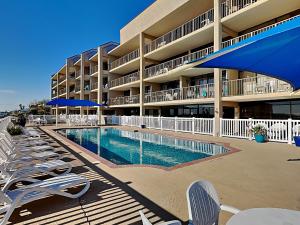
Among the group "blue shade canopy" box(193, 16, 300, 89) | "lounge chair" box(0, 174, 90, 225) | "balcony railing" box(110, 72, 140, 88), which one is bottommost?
"lounge chair" box(0, 174, 90, 225)

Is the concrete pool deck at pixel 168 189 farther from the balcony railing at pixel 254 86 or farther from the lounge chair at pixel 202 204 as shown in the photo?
the balcony railing at pixel 254 86

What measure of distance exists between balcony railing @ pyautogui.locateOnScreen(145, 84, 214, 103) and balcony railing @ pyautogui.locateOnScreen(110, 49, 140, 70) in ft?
20.3

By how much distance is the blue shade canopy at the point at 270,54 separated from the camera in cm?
199

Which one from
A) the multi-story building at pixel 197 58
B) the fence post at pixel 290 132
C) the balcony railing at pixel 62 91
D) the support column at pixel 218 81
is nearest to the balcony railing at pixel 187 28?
the multi-story building at pixel 197 58

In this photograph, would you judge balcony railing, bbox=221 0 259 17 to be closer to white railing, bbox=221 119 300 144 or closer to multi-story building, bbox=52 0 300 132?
multi-story building, bbox=52 0 300 132

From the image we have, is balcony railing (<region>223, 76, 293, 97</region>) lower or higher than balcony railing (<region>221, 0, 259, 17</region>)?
lower

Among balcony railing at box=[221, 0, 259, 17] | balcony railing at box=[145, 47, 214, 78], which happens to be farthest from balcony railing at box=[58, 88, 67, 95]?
balcony railing at box=[221, 0, 259, 17]

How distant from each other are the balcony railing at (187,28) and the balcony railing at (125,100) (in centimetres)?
591

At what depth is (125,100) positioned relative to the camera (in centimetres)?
2727

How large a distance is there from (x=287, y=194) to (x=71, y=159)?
687cm

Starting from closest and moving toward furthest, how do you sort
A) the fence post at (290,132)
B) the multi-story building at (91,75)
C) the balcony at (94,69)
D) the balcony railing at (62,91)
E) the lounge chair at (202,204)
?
the lounge chair at (202,204) < the fence post at (290,132) < the multi-story building at (91,75) < the balcony at (94,69) < the balcony railing at (62,91)

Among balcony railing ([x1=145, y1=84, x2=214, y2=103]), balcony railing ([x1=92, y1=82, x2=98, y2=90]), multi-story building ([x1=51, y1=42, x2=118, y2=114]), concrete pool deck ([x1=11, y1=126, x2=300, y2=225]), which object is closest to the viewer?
concrete pool deck ([x1=11, y1=126, x2=300, y2=225])

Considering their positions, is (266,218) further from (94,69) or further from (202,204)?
(94,69)

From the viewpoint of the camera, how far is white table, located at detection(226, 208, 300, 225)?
1.89m
